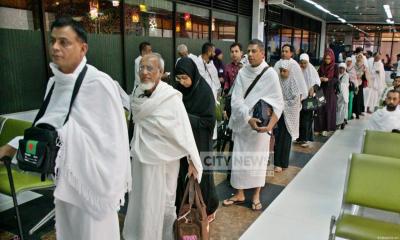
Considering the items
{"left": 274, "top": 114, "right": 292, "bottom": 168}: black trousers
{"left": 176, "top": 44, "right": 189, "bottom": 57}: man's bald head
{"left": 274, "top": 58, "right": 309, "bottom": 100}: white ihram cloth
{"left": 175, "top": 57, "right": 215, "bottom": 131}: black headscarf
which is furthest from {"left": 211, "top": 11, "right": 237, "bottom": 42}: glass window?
{"left": 175, "top": 57, "right": 215, "bottom": 131}: black headscarf

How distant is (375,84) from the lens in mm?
8531

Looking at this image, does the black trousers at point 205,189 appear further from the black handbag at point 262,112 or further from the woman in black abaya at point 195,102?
the black handbag at point 262,112

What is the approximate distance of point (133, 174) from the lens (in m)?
2.34

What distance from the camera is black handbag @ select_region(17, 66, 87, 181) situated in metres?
1.50

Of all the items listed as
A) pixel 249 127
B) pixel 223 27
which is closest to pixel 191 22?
pixel 223 27

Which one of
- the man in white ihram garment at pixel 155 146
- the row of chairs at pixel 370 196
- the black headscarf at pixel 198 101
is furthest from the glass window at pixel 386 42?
the man in white ihram garment at pixel 155 146

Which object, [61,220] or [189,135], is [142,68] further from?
[61,220]

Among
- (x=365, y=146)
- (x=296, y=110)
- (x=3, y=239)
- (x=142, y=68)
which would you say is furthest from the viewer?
(x=296, y=110)

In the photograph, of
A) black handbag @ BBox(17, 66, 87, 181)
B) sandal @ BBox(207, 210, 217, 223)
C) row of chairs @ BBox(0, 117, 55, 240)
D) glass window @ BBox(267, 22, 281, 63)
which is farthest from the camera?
glass window @ BBox(267, 22, 281, 63)

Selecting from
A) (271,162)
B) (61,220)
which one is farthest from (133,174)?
(271,162)

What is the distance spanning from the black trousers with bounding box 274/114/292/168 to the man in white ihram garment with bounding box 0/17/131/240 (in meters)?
2.93

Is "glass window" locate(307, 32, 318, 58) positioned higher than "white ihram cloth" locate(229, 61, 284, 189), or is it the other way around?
"glass window" locate(307, 32, 318, 58)

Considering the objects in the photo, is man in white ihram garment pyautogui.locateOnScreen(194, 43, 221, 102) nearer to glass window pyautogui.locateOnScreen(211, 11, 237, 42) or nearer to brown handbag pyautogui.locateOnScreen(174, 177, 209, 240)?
glass window pyautogui.locateOnScreen(211, 11, 237, 42)

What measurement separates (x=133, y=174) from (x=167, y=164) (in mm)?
250
